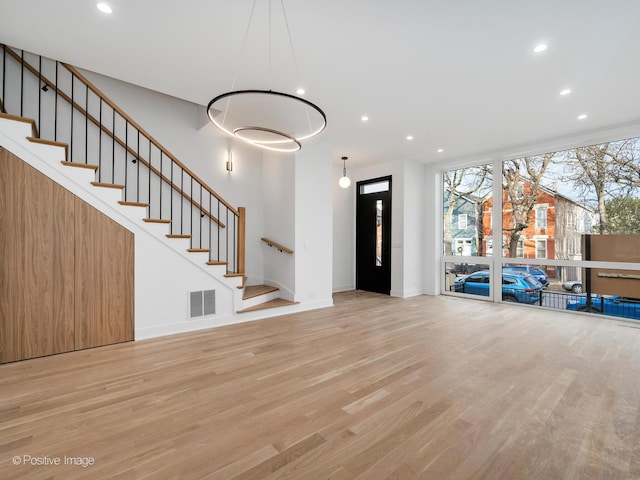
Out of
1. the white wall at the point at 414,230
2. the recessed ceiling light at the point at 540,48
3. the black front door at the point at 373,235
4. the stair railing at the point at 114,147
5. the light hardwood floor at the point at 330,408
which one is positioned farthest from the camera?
the black front door at the point at 373,235

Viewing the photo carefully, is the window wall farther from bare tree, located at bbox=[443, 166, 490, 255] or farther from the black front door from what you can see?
the black front door

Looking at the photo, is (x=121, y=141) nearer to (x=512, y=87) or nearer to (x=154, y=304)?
(x=154, y=304)

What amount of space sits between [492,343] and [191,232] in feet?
16.9

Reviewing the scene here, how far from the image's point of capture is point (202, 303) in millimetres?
4359

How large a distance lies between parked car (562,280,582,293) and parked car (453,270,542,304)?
41 centimetres

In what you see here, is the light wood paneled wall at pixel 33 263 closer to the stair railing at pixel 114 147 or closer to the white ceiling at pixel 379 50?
the stair railing at pixel 114 147

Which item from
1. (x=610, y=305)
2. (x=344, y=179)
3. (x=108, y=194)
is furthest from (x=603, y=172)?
(x=108, y=194)

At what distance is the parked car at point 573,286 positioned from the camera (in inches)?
217

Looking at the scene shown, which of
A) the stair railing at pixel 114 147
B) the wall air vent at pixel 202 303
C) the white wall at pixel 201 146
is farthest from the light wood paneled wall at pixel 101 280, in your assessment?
the white wall at pixel 201 146

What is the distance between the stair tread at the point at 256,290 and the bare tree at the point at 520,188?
208 inches

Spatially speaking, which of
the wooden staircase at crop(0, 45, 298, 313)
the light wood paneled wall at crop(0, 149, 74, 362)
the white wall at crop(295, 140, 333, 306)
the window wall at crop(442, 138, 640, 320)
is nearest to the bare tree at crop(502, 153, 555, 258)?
the window wall at crop(442, 138, 640, 320)

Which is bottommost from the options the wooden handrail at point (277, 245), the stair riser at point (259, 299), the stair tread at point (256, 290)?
the stair riser at point (259, 299)

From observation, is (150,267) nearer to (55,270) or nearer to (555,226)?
(55,270)

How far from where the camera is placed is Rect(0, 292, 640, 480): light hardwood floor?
67.4 inches
